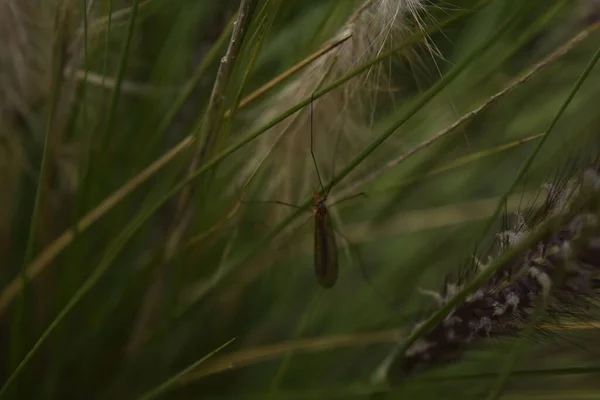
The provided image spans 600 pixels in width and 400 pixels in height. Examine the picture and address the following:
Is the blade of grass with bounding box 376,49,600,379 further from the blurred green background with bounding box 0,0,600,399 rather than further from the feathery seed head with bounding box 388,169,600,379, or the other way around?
the blurred green background with bounding box 0,0,600,399

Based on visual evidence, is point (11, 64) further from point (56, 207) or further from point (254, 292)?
point (254, 292)

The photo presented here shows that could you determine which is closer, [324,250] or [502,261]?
[502,261]

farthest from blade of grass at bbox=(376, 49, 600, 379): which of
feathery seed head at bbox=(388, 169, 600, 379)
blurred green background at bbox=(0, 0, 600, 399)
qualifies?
blurred green background at bbox=(0, 0, 600, 399)

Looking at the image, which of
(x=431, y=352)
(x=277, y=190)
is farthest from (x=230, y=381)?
(x=431, y=352)

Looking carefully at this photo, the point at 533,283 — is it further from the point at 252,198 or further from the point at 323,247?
the point at 252,198

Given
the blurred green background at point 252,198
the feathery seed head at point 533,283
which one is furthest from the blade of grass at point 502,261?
the blurred green background at point 252,198

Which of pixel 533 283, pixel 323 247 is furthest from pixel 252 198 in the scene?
pixel 533 283

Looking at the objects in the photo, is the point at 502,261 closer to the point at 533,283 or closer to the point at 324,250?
the point at 533,283
